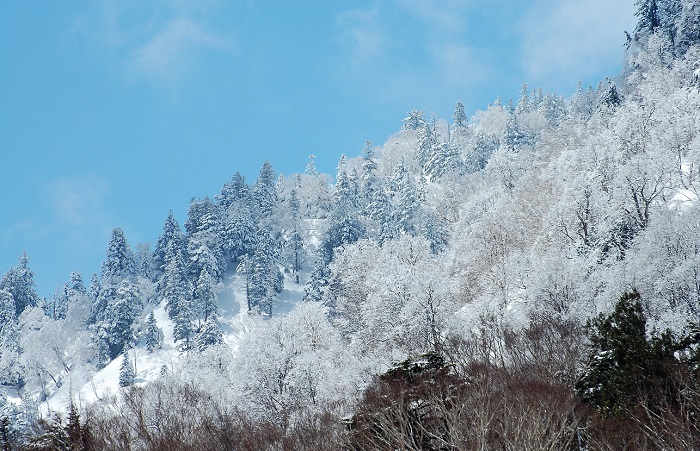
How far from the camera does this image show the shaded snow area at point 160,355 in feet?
233

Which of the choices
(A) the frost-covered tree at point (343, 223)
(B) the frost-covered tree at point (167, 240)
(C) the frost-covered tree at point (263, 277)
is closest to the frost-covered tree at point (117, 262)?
(B) the frost-covered tree at point (167, 240)

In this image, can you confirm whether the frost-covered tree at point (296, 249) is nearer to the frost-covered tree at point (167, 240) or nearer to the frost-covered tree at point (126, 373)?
the frost-covered tree at point (167, 240)

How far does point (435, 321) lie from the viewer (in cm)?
3791

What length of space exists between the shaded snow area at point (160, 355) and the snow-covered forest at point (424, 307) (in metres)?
0.39

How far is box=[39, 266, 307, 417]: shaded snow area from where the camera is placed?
7106cm

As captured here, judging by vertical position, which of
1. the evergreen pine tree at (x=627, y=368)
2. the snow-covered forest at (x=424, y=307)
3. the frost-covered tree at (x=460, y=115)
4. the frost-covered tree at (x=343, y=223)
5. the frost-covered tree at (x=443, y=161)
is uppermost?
the frost-covered tree at (x=460, y=115)

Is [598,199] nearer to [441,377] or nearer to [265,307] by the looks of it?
[441,377]

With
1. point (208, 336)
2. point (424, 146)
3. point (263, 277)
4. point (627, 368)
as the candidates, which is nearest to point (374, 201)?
point (263, 277)

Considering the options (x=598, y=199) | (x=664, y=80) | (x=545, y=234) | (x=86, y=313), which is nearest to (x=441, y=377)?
(x=598, y=199)

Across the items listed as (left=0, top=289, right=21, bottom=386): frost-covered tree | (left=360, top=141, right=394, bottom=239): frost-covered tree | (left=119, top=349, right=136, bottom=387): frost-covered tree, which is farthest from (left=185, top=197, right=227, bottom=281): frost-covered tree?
(left=0, top=289, right=21, bottom=386): frost-covered tree

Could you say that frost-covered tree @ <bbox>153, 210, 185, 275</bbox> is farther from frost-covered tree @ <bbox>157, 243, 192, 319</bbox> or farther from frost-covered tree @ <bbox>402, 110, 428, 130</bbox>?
frost-covered tree @ <bbox>402, 110, 428, 130</bbox>

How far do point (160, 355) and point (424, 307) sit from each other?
49.3 m

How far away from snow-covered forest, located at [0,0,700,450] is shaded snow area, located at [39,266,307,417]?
39 centimetres

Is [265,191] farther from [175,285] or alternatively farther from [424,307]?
[424,307]
